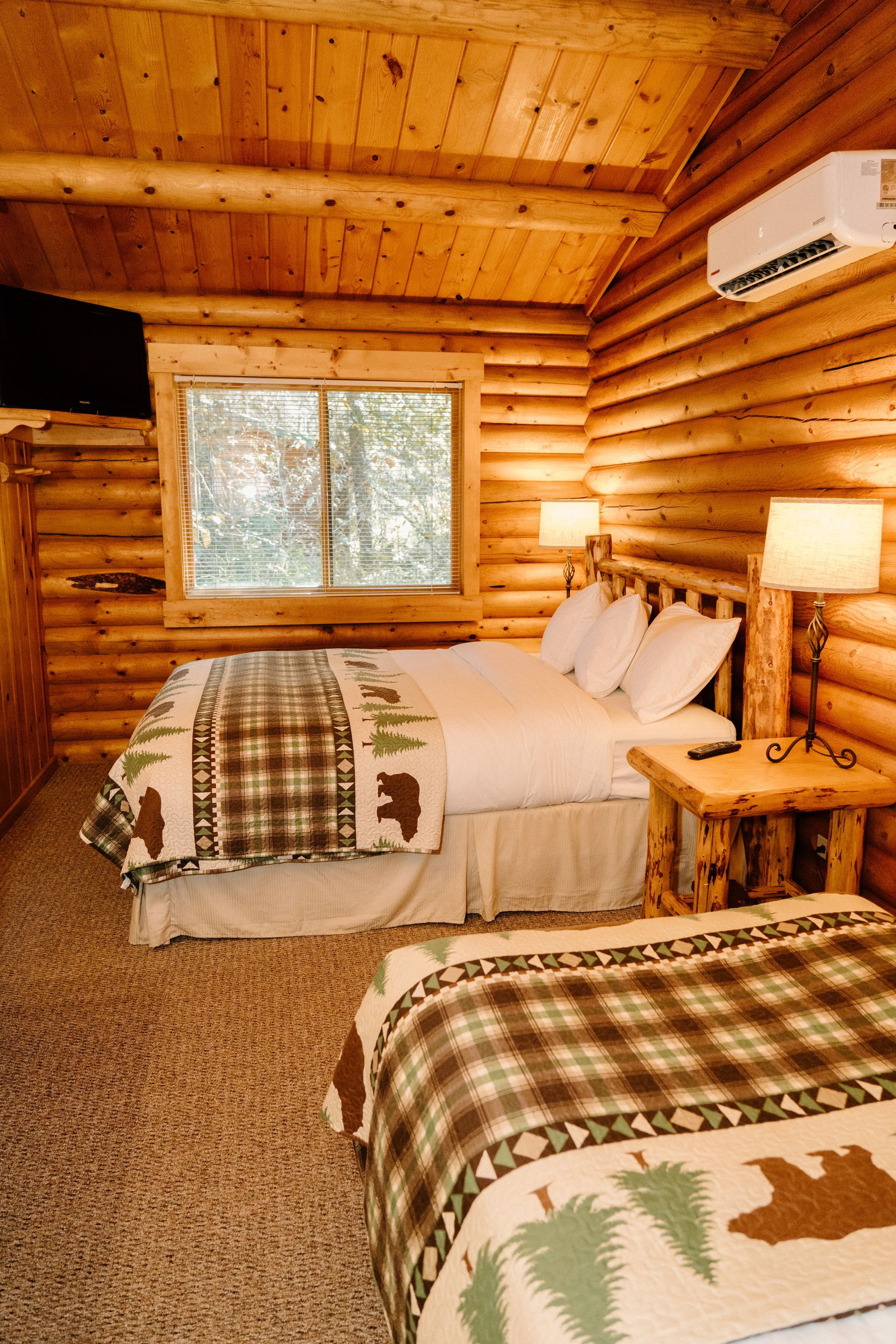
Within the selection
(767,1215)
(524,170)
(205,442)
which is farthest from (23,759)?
(767,1215)

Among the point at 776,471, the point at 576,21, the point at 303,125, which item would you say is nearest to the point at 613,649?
the point at 776,471

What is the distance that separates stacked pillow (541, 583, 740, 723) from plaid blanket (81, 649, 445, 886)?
796 mm

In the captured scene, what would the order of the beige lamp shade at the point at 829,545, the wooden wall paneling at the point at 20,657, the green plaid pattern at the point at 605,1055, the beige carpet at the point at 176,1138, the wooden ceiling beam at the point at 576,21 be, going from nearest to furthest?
the green plaid pattern at the point at 605,1055, the beige carpet at the point at 176,1138, the beige lamp shade at the point at 829,545, the wooden ceiling beam at the point at 576,21, the wooden wall paneling at the point at 20,657

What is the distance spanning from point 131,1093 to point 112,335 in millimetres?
3775

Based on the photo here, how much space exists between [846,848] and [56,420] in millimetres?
3962

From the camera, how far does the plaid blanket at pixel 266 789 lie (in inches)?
118

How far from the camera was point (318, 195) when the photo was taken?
4035 millimetres

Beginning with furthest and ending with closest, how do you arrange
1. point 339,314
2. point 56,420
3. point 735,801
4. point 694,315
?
1. point 339,314
2. point 56,420
3. point 694,315
4. point 735,801

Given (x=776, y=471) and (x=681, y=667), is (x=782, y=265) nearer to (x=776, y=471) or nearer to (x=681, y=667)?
(x=776, y=471)

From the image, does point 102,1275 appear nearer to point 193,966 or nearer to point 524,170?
point 193,966

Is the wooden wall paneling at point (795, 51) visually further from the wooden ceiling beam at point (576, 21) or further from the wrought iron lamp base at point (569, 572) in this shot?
the wrought iron lamp base at point (569, 572)

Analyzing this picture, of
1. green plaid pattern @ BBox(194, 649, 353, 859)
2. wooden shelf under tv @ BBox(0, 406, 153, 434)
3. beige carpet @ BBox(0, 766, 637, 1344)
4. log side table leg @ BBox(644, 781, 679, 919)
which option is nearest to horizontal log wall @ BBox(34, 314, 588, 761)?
wooden shelf under tv @ BBox(0, 406, 153, 434)

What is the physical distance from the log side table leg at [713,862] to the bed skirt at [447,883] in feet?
2.39

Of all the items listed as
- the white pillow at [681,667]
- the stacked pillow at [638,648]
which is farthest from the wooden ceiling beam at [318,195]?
the white pillow at [681,667]
